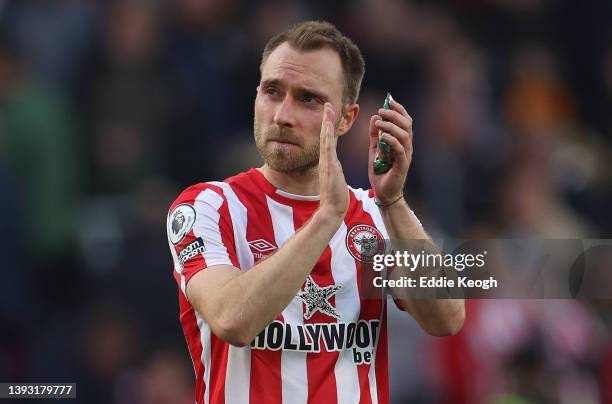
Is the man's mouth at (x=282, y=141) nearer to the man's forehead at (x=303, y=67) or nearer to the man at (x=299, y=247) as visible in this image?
the man at (x=299, y=247)

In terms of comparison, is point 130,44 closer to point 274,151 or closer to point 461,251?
point 461,251

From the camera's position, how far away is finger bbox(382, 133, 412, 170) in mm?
4074

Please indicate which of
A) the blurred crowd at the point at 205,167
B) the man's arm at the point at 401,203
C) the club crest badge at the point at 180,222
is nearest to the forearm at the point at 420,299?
the man's arm at the point at 401,203

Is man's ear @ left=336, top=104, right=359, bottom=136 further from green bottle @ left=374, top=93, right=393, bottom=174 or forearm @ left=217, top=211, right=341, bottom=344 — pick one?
forearm @ left=217, top=211, right=341, bottom=344

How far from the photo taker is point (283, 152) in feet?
13.7

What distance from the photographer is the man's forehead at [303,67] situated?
167 inches

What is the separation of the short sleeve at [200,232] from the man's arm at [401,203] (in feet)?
1.95

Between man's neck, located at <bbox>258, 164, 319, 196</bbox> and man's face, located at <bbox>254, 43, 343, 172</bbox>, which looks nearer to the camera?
man's face, located at <bbox>254, 43, 343, 172</bbox>

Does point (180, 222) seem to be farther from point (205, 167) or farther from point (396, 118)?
point (205, 167)

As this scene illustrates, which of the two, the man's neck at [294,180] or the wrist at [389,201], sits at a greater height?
the man's neck at [294,180]

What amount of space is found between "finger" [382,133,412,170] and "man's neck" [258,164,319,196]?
374 millimetres

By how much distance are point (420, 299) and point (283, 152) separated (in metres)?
0.76

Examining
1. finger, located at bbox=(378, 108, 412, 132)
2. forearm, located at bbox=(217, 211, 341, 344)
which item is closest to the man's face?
finger, located at bbox=(378, 108, 412, 132)

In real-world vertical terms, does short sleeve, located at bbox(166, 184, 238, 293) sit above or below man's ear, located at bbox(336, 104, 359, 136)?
below
